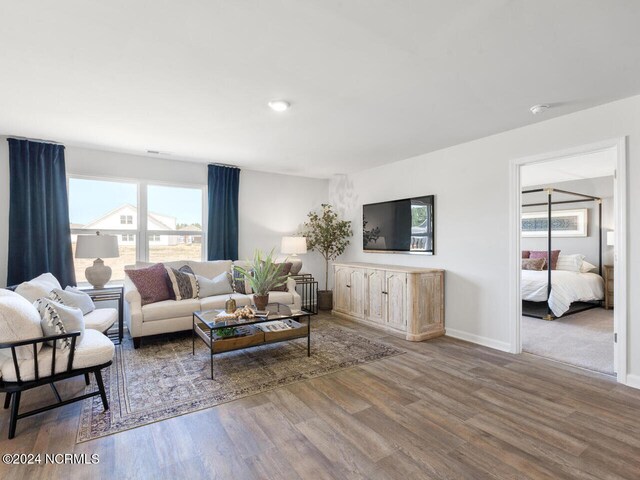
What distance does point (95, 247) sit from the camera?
3.84 meters

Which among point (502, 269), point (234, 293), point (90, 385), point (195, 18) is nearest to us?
point (195, 18)

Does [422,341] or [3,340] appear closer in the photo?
[3,340]

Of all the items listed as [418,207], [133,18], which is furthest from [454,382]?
[133,18]

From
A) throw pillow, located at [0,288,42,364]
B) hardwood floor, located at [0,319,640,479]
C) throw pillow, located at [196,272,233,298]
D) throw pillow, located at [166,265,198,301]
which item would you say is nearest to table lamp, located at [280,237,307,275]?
throw pillow, located at [196,272,233,298]

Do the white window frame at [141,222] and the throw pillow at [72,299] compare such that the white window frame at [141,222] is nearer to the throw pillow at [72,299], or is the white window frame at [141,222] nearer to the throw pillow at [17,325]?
the throw pillow at [72,299]

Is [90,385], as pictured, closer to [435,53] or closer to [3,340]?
[3,340]

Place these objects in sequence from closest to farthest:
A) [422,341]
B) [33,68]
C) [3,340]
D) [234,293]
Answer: [3,340] < [33,68] < [422,341] < [234,293]

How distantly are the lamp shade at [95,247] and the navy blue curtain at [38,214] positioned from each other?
0.58 metres

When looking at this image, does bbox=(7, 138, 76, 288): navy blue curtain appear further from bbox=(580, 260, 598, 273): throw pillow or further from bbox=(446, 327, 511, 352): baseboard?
bbox=(580, 260, 598, 273): throw pillow

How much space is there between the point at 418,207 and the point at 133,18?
3.79 metres

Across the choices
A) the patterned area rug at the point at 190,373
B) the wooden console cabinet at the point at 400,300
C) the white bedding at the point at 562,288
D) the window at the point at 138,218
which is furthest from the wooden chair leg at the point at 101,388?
the white bedding at the point at 562,288

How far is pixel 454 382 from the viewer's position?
2.87 metres

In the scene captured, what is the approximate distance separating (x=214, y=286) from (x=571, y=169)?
5.91 meters

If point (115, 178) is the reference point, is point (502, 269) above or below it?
below
